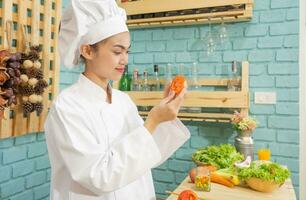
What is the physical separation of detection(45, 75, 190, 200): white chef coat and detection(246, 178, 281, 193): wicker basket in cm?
43

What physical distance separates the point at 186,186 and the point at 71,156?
741 mm

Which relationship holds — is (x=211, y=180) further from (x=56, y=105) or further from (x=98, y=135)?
(x=56, y=105)

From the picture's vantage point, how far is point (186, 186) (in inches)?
58.0

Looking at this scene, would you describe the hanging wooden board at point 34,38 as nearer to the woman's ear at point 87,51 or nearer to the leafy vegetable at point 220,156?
the woman's ear at point 87,51

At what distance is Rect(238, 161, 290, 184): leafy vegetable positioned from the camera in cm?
133

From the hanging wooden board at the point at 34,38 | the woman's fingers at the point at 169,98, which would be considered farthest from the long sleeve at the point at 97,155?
the hanging wooden board at the point at 34,38

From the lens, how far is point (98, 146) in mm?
962

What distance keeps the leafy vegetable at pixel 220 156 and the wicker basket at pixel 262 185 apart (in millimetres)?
255

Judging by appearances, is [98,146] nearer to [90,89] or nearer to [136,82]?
[90,89]

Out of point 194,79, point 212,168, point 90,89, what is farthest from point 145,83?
point 90,89

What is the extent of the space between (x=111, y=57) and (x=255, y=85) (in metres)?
1.27

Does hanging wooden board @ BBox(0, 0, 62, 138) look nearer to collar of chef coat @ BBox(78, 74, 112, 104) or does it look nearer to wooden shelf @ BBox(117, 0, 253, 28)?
wooden shelf @ BBox(117, 0, 253, 28)

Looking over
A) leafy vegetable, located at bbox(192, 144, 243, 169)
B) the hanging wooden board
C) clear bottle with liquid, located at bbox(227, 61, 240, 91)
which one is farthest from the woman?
clear bottle with liquid, located at bbox(227, 61, 240, 91)

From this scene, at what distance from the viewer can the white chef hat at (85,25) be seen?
1077 mm
